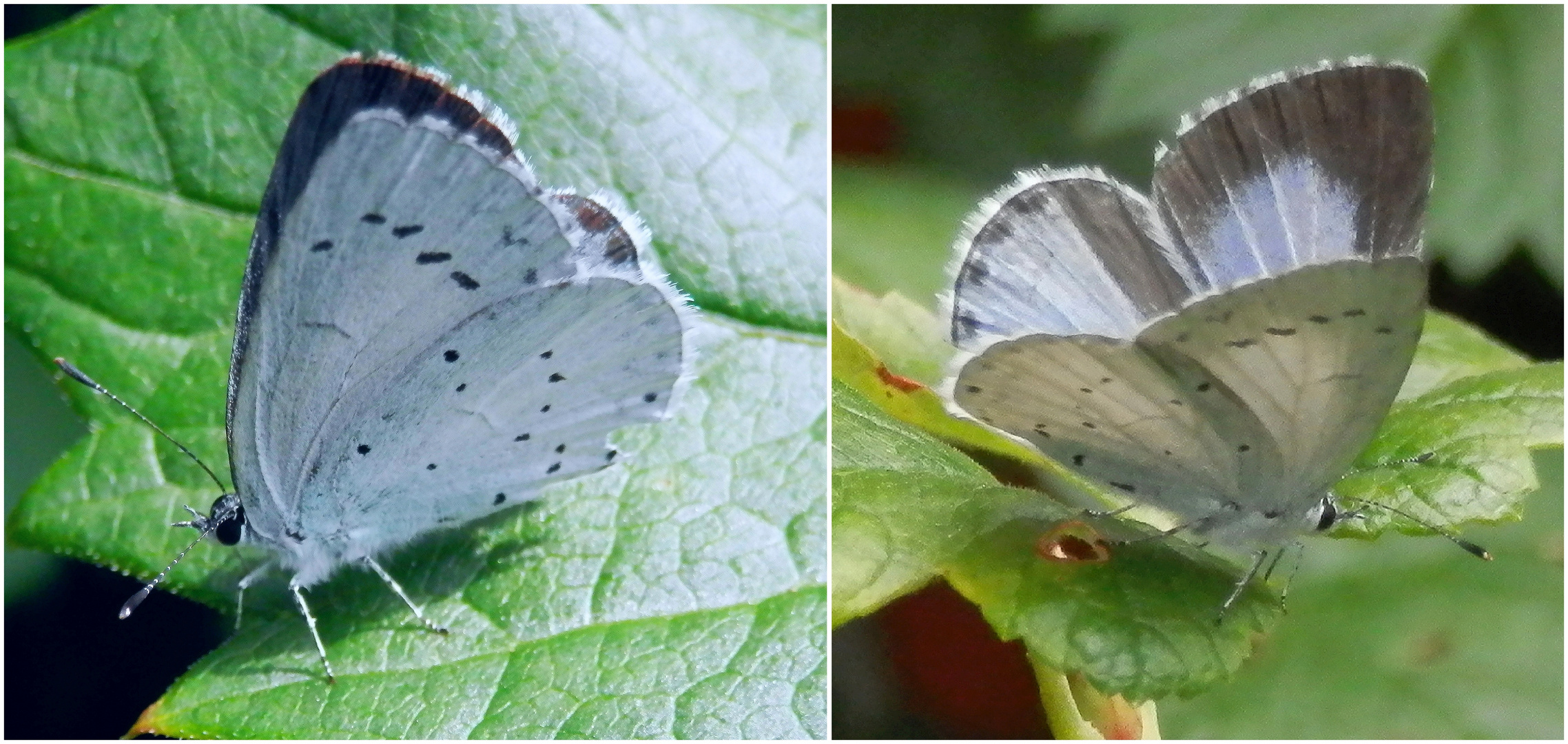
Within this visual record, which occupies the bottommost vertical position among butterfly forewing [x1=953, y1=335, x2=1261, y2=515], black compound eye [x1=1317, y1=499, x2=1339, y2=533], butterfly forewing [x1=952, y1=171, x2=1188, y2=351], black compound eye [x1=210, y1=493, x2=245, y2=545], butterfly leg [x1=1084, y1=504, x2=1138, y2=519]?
black compound eye [x1=1317, y1=499, x2=1339, y2=533]

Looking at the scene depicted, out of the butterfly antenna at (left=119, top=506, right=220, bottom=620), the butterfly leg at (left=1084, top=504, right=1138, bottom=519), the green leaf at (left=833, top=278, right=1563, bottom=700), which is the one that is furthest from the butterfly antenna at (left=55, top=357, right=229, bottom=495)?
the butterfly leg at (left=1084, top=504, right=1138, bottom=519)

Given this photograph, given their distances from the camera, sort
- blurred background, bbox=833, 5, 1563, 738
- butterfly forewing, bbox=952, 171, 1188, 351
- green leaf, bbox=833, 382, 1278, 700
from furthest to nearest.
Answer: blurred background, bbox=833, 5, 1563, 738 → butterfly forewing, bbox=952, 171, 1188, 351 → green leaf, bbox=833, 382, 1278, 700

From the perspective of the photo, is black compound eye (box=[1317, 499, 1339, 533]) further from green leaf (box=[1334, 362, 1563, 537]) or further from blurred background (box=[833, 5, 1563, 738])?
blurred background (box=[833, 5, 1563, 738])

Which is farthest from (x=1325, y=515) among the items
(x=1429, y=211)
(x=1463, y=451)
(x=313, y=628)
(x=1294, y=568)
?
(x=313, y=628)

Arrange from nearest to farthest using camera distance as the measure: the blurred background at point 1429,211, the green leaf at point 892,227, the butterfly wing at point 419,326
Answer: the butterfly wing at point 419,326 → the blurred background at point 1429,211 → the green leaf at point 892,227

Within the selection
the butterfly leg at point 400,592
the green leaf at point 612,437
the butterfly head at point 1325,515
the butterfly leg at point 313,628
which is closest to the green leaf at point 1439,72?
the green leaf at point 612,437

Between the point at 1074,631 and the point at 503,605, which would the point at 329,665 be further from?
the point at 1074,631

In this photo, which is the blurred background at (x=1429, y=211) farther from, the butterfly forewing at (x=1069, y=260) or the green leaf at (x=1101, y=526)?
the butterfly forewing at (x=1069, y=260)
